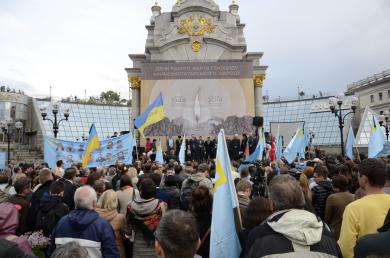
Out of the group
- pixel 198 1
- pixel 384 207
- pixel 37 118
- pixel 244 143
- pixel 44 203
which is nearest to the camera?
Result: pixel 384 207

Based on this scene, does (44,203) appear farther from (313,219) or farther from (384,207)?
(384,207)

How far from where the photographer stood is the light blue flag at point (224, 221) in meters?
3.43

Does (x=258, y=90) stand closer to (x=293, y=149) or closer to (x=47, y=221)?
(x=293, y=149)

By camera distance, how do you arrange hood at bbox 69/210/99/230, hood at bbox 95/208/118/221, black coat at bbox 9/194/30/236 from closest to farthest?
hood at bbox 69/210/99/230
hood at bbox 95/208/118/221
black coat at bbox 9/194/30/236

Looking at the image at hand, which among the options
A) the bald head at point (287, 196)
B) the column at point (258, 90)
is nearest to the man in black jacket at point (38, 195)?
the bald head at point (287, 196)

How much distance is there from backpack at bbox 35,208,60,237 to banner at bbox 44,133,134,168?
20.3ft

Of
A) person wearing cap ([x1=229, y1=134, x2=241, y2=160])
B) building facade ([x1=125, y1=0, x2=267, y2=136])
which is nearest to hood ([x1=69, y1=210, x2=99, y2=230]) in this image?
person wearing cap ([x1=229, y1=134, x2=241, y2=160])

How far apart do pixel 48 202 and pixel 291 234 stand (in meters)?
3.60

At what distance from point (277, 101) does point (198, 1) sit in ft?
86.9

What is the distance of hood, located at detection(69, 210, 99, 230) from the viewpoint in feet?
12.4

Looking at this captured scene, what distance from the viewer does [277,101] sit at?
→ 2203 inches

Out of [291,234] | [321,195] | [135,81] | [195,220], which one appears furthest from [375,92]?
[195,220]

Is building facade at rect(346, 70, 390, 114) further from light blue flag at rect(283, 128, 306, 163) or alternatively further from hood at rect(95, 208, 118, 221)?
hood at rect(95, 208, 118, 221)

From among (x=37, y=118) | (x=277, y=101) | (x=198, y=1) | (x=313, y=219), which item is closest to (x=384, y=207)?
(x=313, y=219)
